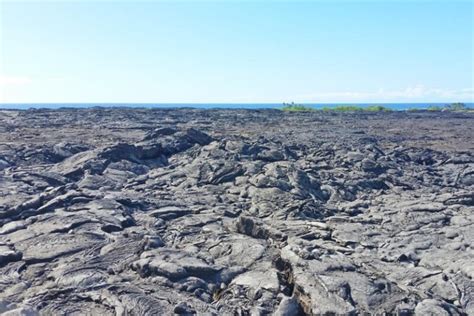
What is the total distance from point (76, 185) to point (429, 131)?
120ft

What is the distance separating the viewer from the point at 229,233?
12070mm

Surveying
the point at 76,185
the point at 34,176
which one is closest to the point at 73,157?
the point at 34,176

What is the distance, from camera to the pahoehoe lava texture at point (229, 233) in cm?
845

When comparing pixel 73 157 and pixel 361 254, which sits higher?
pixel 73 157

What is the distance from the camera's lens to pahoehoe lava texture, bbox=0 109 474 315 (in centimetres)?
845

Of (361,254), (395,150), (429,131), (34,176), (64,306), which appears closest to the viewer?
(64,306)

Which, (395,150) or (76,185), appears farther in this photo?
(395,150)

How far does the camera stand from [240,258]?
10438 millimetres

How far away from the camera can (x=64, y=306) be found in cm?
811

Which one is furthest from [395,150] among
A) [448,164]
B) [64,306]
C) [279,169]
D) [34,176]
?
[64,306]

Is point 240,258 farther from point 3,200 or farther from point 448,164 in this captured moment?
point 448,164

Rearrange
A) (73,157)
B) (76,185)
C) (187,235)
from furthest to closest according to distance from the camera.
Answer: (73,157)
(76,185)
(187,235)

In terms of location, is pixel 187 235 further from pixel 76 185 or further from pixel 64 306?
pixel 76 185

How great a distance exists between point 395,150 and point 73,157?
18196mm
